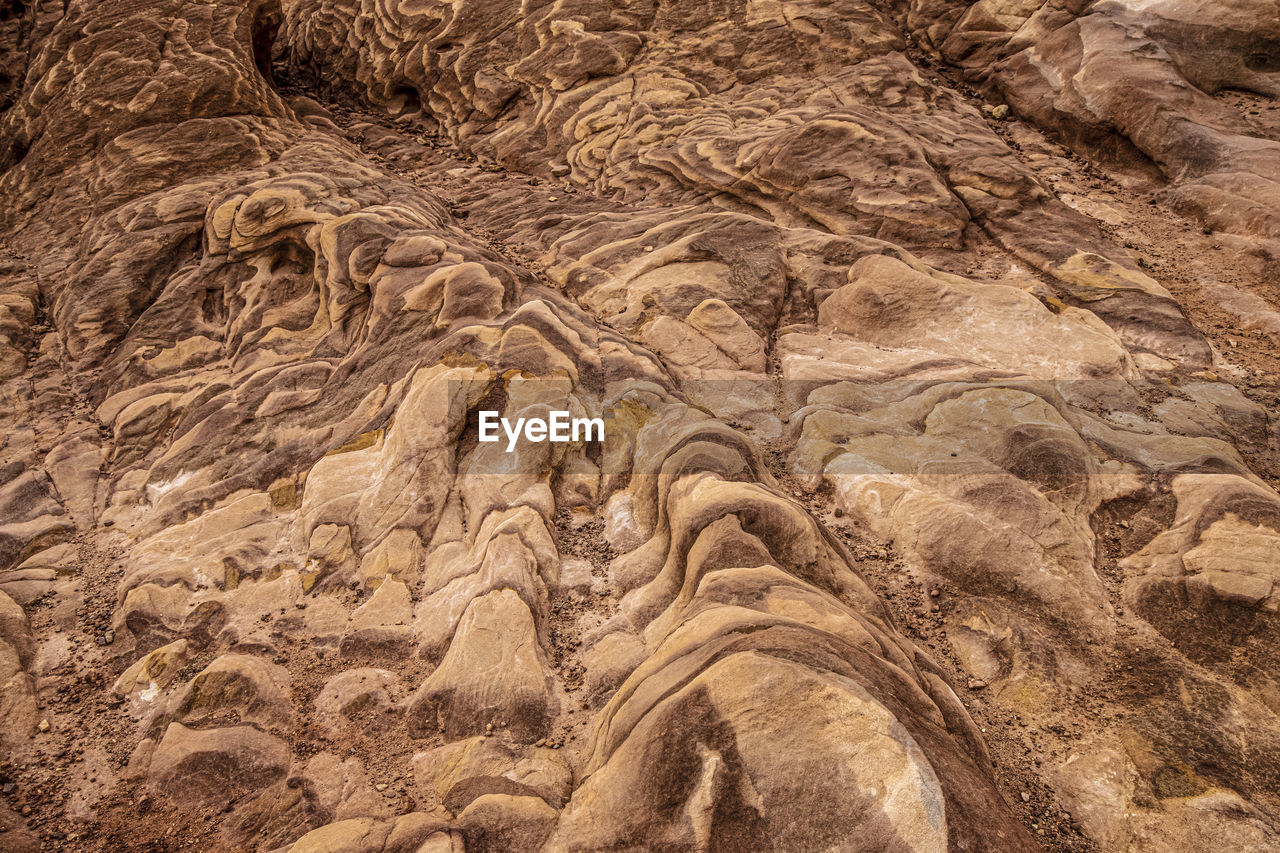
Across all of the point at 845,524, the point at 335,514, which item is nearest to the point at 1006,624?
the point at 845,524

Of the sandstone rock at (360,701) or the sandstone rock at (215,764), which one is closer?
the sandstone rock at (215,764)
